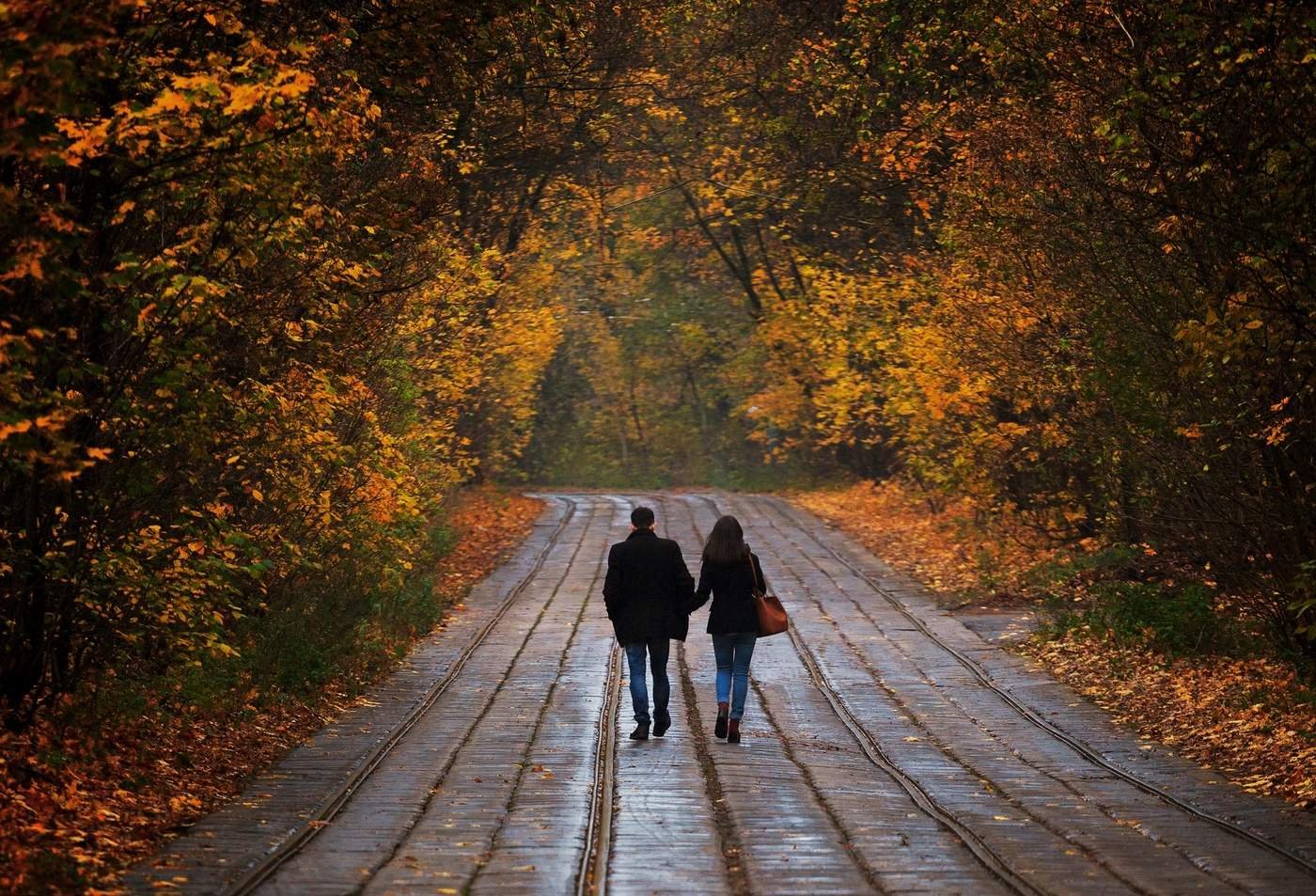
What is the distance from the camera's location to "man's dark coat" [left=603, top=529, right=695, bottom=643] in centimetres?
1209

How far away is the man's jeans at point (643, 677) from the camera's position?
12.1m

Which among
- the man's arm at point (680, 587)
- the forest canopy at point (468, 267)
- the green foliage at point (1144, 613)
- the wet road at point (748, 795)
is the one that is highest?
the forest canopy at point (468, 267)

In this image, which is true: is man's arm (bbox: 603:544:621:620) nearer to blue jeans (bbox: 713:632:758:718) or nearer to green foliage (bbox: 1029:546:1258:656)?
blue jeans (bbox: 713:632:758:718)

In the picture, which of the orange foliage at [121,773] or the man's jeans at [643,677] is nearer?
the orange foliage at [121,773]

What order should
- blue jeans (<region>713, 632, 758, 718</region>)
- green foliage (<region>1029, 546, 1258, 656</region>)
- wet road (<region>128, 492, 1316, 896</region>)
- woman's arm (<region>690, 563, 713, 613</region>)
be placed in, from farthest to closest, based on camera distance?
green foliage (<region>1029, 546, 1258, 656</region>) < blue jeans (<region>713, 632, 758, 718</region>) < woman's arm (<region>690, 563, 713, 613</region>) < wet road (<region>128, 492, 1316, 896</region>)

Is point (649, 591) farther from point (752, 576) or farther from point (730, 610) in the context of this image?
point (752, 576)

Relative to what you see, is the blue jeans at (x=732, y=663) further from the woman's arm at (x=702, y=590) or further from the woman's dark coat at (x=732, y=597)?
the woman's arm at (x=702, y=590)

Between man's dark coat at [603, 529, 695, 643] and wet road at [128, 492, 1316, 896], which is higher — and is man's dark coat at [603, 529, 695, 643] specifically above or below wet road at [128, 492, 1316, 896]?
above

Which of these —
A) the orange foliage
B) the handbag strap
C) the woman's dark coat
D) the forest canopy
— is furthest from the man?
the orange foliage

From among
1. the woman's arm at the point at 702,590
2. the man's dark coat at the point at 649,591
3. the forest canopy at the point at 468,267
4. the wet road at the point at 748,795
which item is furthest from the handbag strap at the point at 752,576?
the forest canopy at the point at 468,267

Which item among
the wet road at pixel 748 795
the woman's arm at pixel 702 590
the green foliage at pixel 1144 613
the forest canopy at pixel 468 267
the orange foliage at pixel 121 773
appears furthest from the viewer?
the green foliage at pixel 1144 613

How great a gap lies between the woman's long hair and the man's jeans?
0.76 metres

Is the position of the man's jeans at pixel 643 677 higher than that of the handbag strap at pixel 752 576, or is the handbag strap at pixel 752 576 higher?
the handbag strap at pixel 752 576

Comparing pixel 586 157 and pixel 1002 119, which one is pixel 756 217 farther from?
pixel 1002 119
